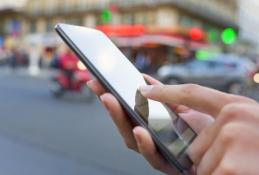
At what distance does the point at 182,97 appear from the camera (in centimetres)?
107

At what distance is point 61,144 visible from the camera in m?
7.01

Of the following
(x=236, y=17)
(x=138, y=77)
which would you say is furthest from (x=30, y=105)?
(x=236, y=17)

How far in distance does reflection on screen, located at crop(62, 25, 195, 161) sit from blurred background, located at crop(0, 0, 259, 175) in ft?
0.59

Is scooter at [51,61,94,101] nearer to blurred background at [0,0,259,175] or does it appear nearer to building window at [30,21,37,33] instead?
blurred background at [0,0,259,175]

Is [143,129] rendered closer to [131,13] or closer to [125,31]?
[125,31]

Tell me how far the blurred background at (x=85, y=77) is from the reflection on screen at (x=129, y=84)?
0.18 metres

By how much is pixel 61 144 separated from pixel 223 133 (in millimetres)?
6222

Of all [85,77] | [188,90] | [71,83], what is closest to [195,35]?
[85,77]

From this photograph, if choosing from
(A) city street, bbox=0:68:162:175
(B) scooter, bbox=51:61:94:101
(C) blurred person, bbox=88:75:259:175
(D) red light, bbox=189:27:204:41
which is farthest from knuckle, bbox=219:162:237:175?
(D) red light, bbox=189:27:204:41

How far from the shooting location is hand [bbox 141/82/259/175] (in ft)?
2.94

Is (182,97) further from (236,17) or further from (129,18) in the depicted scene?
(236,17)

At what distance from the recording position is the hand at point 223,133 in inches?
35.3

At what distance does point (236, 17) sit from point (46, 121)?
5919 centimetres

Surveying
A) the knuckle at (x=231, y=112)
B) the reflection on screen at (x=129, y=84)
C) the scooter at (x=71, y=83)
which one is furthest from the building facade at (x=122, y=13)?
the knuckle at (x=231, y=112)
